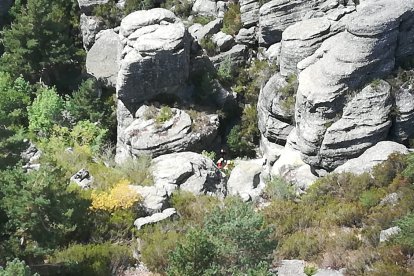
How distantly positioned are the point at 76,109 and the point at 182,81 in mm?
5305

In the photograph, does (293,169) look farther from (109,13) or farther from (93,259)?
(109,13)

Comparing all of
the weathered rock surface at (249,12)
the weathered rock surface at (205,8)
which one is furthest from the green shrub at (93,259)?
the weathered rock surface at (205,8)

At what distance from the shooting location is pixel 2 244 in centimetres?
1127

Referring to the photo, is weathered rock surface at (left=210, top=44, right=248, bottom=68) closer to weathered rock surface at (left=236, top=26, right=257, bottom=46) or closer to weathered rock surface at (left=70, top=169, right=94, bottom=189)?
weathered rock surface at (left=236, top=26, right=257, bottom=46)

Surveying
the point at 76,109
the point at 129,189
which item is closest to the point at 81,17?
the point at 76,109

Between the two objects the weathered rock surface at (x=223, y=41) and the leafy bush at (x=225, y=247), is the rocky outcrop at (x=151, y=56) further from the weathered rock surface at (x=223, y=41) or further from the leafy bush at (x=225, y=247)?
the leafy bush at (x=225, y=247)

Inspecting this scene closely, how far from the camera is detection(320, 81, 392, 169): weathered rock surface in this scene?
1905 centimetres

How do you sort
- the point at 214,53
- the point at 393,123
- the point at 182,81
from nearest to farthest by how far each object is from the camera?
the point at 393,123 → the point at 182,81 → the point at 214,53

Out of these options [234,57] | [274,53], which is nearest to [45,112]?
[234,57]

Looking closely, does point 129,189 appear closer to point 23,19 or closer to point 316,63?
point 316,63

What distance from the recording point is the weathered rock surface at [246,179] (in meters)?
20.1

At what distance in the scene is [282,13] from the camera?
2403 cm

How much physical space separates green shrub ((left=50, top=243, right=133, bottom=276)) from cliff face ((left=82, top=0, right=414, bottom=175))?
31.7 ft

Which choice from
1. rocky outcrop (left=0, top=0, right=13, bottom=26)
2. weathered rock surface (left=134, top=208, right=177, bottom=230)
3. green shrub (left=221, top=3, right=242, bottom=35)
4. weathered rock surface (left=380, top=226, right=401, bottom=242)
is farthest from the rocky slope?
weathered rock surface (left=380, top=226, right=401, bottom=242)
